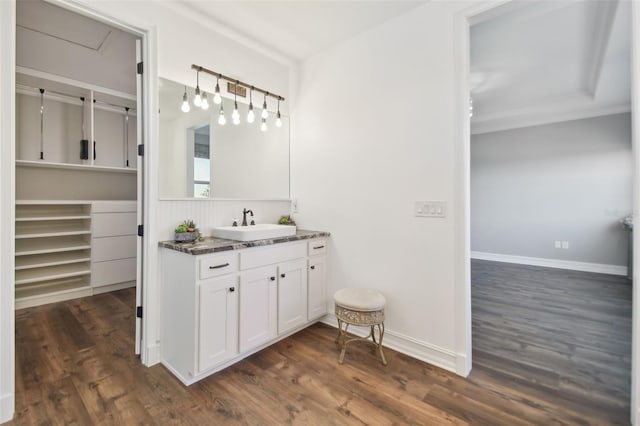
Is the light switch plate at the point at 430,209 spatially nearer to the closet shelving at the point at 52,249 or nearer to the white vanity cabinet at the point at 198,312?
the white vanity cabinet at the point at 198,312

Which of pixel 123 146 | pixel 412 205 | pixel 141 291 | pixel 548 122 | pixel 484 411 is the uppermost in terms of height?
pixel 548 122

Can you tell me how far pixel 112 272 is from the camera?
3791 mm

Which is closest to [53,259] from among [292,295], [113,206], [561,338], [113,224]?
[113,224]

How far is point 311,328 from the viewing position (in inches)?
107

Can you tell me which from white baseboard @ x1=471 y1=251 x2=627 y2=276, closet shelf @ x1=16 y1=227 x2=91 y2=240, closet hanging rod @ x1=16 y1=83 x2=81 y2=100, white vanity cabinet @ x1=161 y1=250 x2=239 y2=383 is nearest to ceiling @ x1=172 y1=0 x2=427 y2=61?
white vanity cabinet @ x1=161 y1=250 x2=239 y2=383

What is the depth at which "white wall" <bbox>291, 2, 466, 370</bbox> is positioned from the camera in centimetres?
209

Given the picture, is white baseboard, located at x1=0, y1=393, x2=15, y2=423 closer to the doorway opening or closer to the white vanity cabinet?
the white vanity cabinet

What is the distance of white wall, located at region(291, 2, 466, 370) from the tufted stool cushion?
185 mm

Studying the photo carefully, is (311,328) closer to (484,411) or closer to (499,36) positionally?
(484,411)

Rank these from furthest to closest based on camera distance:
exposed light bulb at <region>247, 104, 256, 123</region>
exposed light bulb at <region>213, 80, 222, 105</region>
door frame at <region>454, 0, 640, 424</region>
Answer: exposed light bulb at <region>247, 104, 256, 123</region>
exposed light bulb at <region>213, 80, 222, 105</region>
door frame at <region>454, 0, 640, 424</region>

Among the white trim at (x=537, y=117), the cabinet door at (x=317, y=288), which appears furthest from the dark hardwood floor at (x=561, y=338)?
the white trim at (x=537, y=117)

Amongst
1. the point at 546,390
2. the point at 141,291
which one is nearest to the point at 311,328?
the point at 141,291

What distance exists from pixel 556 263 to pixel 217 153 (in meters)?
5.67

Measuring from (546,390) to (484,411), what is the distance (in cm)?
52
